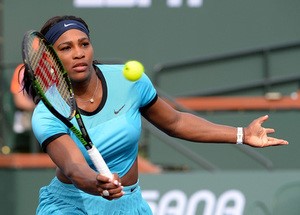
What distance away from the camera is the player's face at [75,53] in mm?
5340

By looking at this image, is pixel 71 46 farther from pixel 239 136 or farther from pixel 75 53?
pixel 239 136

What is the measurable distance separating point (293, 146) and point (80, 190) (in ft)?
17.3

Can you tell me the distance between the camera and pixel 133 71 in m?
5.27

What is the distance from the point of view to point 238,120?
416 inches

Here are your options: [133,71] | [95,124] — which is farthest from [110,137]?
[133,71]

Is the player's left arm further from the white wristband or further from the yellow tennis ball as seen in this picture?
the yellow tennis ball

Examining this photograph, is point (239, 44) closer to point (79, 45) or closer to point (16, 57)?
point (16, 57)

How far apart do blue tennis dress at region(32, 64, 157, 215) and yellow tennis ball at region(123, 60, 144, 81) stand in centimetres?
26

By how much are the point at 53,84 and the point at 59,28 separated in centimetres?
28

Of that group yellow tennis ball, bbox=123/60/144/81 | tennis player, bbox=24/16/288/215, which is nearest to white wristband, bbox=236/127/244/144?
tennis player, bbox=24/16/288/215

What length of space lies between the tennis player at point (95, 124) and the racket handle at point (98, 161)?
11 centimetres

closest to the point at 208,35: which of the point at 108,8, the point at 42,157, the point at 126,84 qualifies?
the point at 108,8

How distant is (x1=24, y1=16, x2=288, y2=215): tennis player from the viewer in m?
5.32

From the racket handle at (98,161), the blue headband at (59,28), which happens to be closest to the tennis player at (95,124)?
the blue headband at (59,28)
